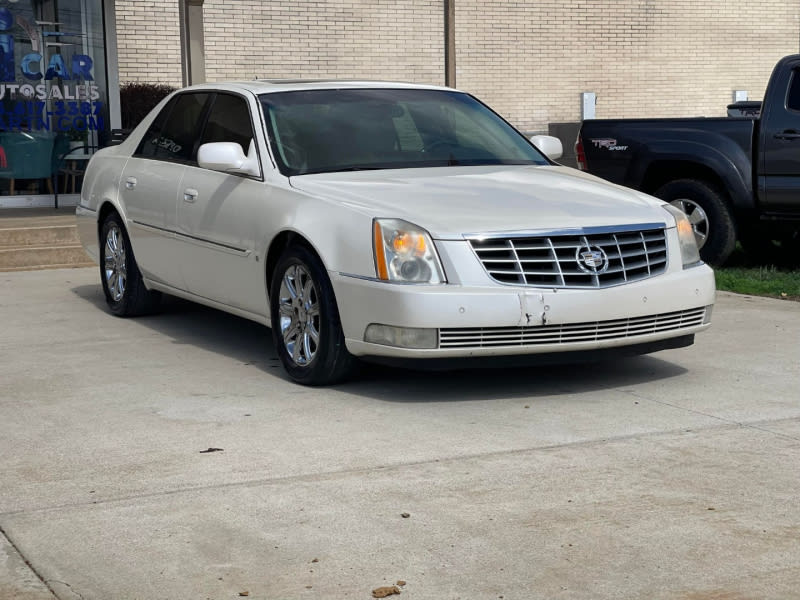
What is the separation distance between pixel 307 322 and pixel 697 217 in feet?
18.2

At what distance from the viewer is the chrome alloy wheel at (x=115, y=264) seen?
909 centimetres

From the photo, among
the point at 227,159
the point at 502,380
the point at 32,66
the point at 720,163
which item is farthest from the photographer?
the point at 32,66

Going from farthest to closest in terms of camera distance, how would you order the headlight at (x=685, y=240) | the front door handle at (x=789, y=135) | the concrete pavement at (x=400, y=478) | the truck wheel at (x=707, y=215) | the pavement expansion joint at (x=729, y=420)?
the truck wheel at (x=707, y=215), the front door handle at (x=789, y=135), the headlight at (x=685, y=240), the pavement expansion joint at (x=729, y=420), the concrete pavement at (x=400, y=478)

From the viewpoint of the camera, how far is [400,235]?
6.27 metres

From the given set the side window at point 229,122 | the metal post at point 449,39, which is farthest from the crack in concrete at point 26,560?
the metal post at point 449,39

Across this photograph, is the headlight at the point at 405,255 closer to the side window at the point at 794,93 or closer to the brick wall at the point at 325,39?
the side window at the point at 794,93

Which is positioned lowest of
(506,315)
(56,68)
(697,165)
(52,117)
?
(506,315)

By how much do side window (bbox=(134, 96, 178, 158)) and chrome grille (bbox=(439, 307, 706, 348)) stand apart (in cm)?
337

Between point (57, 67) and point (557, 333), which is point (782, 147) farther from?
point (57, 67)

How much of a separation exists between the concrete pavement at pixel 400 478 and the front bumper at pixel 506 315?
0.29 m

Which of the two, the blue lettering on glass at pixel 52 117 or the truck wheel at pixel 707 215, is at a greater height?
the blue lettering on glass at pixel 52 117

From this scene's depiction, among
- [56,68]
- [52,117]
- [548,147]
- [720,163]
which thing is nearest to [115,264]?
[548,147]

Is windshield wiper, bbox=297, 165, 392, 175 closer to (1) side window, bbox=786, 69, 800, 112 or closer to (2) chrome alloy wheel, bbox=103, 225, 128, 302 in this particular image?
(2) chrome alloy wheel, bbox=103, 225, 128, 302

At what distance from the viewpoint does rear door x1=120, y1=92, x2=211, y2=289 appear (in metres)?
8.23
